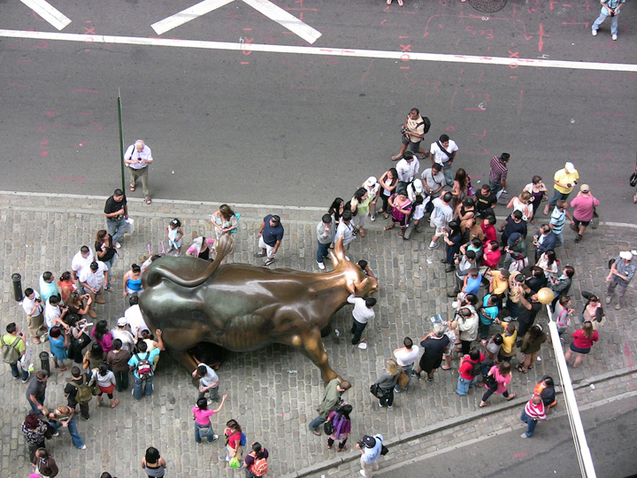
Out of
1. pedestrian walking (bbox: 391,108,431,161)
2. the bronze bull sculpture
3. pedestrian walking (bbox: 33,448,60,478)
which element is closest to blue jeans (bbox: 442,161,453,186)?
pedestrian walking (bbox: 391,108,431,161)

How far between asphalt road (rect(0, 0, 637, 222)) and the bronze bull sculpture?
12.5 ft

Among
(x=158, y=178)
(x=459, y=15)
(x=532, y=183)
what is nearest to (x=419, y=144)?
(x=532, y=183)

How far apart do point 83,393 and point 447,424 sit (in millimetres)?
6915

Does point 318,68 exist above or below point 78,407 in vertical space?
above

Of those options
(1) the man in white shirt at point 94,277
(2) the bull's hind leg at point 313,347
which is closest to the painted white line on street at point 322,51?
(1) the man in white shirt at point 94,277

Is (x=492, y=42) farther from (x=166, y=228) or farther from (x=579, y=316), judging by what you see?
(x=166, y=228)

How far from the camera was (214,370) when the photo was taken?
755 inches

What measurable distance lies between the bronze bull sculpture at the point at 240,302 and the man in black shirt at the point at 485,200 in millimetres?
3502

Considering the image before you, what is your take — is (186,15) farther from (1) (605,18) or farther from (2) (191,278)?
(1) (605,18)

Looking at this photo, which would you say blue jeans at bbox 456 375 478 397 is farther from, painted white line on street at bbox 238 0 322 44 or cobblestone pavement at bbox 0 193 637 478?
painted white line on street at bbox 238 0 322 44

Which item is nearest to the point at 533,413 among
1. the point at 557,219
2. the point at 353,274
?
the point at 353,274

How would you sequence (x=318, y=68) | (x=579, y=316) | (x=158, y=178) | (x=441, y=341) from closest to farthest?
1. (x=441, y=341)
2. (x=579, y=316)
3. (x=158, y=178)
4. (x=318, y=68)

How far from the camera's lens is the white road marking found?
81.2 ft

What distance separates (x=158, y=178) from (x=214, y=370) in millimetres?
5275
